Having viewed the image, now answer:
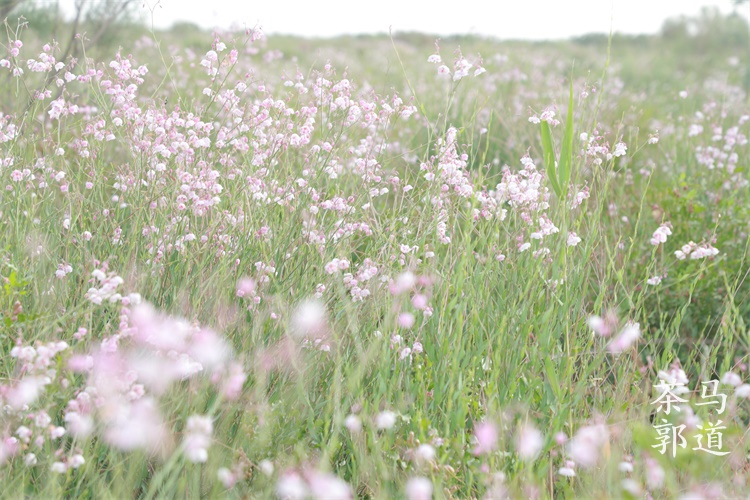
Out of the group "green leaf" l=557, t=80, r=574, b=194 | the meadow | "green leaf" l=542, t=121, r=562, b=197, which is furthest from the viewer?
"green leaf" l=542, t=121, r=562, b=197

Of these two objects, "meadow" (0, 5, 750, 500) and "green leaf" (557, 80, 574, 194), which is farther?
"green leaf" (557, 80, 574, 194)

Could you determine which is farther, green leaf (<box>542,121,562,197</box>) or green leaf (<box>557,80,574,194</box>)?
green leaf (<box>542,121,562,197</box>)

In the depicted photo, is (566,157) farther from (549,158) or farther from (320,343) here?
(320,343)

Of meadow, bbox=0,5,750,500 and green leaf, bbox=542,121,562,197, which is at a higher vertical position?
green leaf, bbox=542,121,562,197

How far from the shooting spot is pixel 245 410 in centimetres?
215

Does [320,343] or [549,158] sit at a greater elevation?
[549,158]

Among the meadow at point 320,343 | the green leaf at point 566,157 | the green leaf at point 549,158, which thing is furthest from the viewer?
the green leaf at point 549,158

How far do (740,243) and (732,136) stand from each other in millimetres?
1327

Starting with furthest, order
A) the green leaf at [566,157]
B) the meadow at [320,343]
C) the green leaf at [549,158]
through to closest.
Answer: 1. the green leaf at [549,158]
2. the green leaf at [566,157]
3. the meadow at [320,343]

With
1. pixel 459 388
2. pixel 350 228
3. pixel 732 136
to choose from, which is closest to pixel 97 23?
pixel 350 228

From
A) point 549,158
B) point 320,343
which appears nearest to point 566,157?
point 549,158

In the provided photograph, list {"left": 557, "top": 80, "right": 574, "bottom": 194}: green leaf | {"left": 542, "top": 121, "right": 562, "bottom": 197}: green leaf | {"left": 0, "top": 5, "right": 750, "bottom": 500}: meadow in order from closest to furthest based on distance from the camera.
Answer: {"left": 0, "top": 5, "right": 750, "bottom": 500}: meadow < {"left": 557, "top": 80, "right": 574, "bottom": 194}: green leaf < {"left": 542, "top": 121, "right": 562, "bottom": 197}: green leaf

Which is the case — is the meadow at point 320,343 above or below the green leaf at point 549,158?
below

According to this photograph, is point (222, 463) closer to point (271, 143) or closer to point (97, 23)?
point (271, 143)
